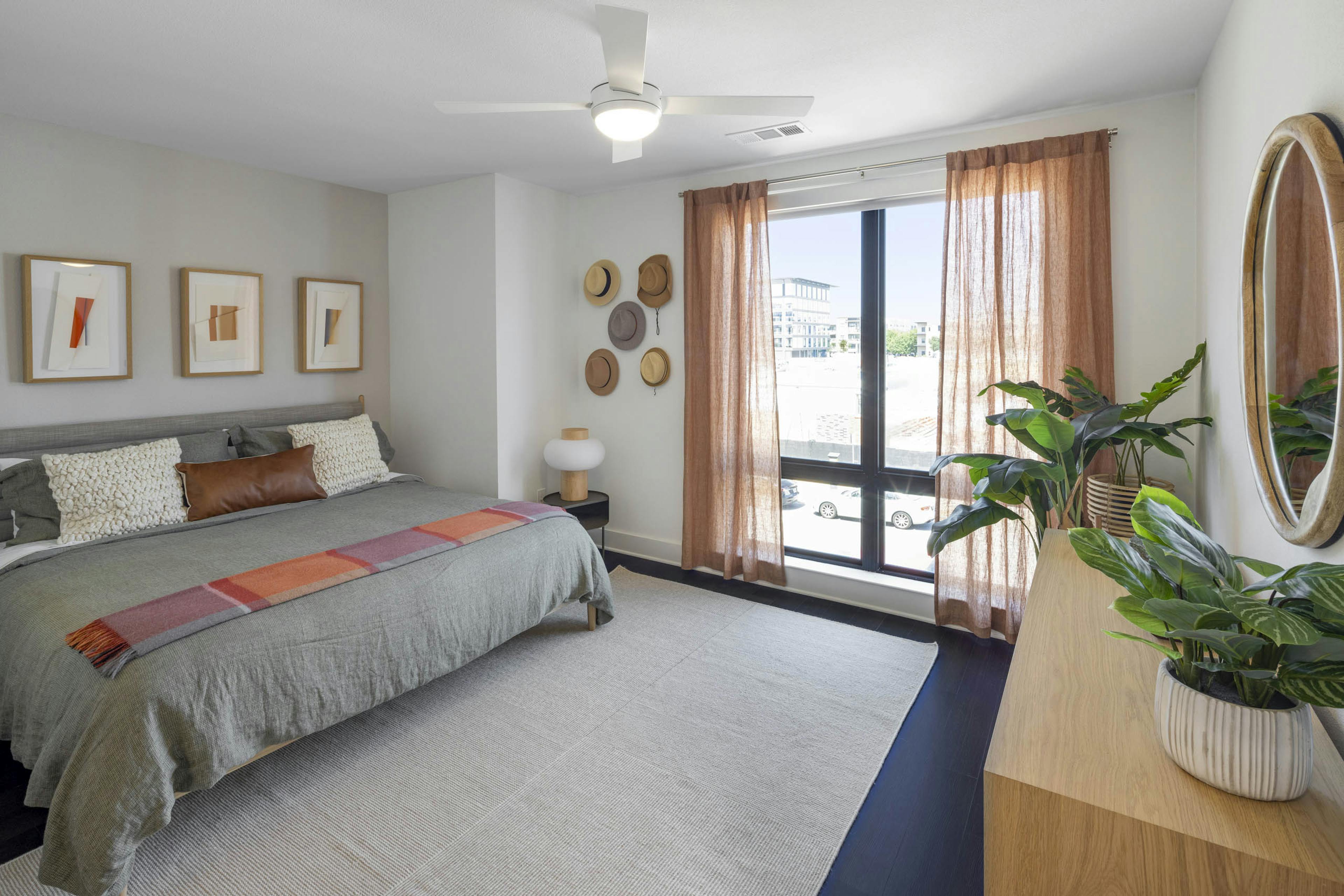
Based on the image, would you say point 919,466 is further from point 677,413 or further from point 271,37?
point 271,37

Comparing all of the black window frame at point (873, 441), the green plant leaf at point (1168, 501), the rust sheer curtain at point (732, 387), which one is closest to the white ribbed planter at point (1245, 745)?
the green plant leaf at point (1168, 501)

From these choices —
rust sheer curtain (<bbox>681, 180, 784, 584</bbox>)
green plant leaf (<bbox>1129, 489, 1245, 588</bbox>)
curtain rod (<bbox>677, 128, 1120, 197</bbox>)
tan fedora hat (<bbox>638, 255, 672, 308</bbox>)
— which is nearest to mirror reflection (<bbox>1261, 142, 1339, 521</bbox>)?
green plant leaf (<bbox>1129, 489, 1245, 588</bbox>)

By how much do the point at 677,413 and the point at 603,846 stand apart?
279cm

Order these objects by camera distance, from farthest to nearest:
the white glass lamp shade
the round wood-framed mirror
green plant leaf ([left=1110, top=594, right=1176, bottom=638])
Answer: the white glass lamp shade
the round wood-framed mirror
green plant leaf ([left=1110, top=594, right=1176, bottom=638])

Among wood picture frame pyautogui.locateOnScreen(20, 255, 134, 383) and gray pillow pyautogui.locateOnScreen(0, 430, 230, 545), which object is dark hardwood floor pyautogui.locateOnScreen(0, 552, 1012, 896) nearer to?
gray pillow pyautogui.locateOnScreen(0, 430, 230, 545)

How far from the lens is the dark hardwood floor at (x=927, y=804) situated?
187 cm

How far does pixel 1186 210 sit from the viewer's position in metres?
2.86

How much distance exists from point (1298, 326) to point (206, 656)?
2797 millimetres

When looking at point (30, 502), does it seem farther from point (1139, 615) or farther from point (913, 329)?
point (913, 329)

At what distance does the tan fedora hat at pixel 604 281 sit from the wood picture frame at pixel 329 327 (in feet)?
4.91

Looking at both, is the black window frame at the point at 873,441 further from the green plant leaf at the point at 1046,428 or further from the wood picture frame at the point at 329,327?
the wood picture frame at the point at 329,327

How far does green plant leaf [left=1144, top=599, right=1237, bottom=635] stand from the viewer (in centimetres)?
97

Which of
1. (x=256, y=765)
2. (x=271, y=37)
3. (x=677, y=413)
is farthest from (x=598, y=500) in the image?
(x=271, y=37)

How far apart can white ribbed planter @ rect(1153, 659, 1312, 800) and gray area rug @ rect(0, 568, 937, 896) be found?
115 centimetres
